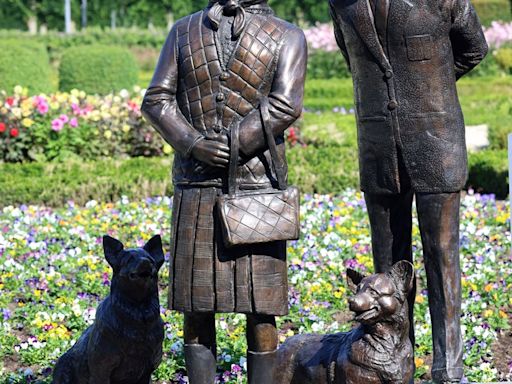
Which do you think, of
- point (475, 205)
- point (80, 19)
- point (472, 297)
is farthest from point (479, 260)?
point (80, 19)

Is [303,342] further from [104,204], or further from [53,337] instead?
[104,204]

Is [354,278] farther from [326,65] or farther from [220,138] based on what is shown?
[326,65]

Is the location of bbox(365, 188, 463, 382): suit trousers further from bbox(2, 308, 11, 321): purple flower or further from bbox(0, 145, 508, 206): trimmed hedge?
bbox(0, 145, 508, 206): trimmed hedge

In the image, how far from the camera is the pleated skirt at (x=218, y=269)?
13.0ft

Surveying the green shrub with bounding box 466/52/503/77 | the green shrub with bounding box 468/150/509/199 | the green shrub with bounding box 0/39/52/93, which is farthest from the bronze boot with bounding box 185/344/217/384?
the green shrub with bounding box 466/52/503/77

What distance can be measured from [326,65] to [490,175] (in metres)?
12.5

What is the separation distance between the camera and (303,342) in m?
4.22

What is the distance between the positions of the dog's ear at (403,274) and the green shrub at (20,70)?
502 inches

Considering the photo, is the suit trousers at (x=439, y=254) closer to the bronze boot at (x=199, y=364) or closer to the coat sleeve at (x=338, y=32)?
the coat sleeve at (x=338, y=32)

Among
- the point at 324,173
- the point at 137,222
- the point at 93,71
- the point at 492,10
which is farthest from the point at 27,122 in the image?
the point at 492,10

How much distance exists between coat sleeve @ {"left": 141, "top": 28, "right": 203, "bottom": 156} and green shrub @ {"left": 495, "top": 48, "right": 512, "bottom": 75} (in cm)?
1886

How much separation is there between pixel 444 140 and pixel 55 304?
3.07 meters

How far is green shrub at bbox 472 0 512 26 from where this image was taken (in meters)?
30.6

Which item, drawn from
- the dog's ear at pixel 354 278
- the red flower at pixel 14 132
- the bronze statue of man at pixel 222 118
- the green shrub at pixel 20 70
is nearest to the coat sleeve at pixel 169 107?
the bronze statue of man at pixel 222 118
